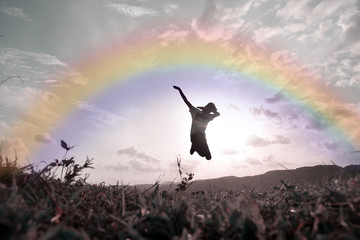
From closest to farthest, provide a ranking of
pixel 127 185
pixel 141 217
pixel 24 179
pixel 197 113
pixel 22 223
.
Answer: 1. pixel 22 223
2. pixel 141 217
3. pixel 24 179
4. pixel 127 185
5. pixel 197 113

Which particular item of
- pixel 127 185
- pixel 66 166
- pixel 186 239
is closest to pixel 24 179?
pixel 66 166

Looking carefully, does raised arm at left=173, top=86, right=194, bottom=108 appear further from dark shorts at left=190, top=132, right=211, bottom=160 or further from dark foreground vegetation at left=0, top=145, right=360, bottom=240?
dark foreground vegetation at left=0, top=145, right=360, bottom=240

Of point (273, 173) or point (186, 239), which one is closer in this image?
point (186, 239)

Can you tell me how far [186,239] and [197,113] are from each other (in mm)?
8695

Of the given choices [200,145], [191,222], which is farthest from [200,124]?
[191,222]

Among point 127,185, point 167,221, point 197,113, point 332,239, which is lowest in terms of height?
point 332,239

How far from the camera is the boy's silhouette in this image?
32.2ft

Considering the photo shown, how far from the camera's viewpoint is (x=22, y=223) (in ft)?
5.16

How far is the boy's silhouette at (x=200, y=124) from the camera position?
386 inches

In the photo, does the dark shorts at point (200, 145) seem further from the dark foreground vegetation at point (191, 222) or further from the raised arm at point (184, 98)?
the dark foreground vegetation at point (191, 222)

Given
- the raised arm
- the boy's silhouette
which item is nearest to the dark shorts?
the boy's silhouette

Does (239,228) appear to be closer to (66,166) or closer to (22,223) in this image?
(22,223)

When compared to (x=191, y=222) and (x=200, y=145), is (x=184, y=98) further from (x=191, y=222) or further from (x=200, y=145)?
Result: (x=191, y=222)

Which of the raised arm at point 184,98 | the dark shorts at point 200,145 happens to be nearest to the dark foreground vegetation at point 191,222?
the dark shorts at point 200,145
